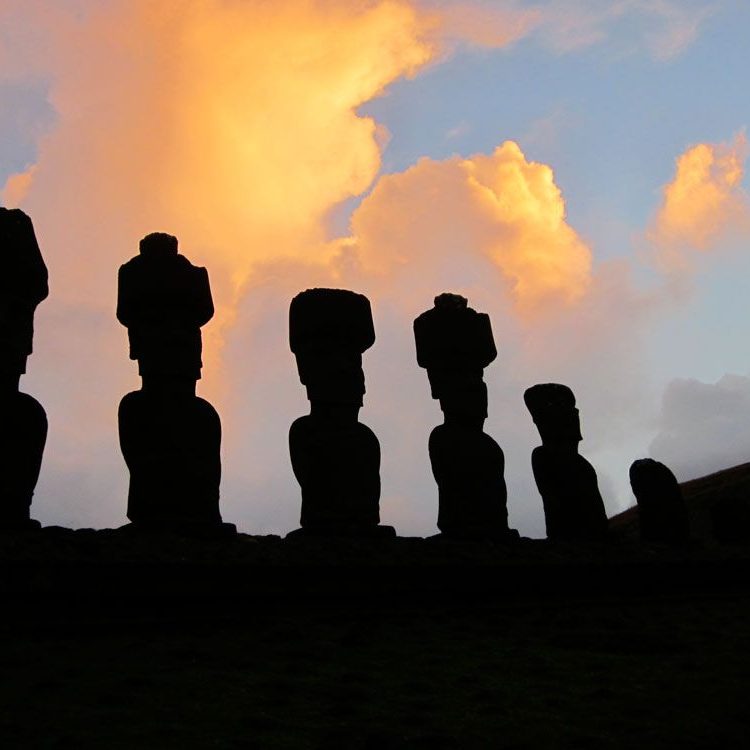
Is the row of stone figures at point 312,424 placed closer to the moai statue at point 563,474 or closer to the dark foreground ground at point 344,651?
the moai statue at point 563,474

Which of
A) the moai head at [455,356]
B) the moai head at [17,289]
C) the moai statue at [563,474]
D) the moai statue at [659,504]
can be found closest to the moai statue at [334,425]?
the moai head at [455,356]

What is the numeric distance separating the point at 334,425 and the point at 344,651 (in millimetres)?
4215

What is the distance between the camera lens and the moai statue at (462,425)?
10727mm

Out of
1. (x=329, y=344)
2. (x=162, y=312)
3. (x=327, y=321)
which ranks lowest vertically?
(x=162, y=312)

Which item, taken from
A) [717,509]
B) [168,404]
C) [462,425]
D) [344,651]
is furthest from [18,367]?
[717,509]

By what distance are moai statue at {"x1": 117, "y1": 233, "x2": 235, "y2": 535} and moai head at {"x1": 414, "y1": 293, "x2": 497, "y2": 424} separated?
3264 millimetres

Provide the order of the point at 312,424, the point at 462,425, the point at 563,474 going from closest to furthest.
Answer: the point at 312,424, the point at 462,425, the point at 563,474

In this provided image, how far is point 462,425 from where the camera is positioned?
37.3ft

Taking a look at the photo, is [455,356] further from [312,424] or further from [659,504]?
[659,504]

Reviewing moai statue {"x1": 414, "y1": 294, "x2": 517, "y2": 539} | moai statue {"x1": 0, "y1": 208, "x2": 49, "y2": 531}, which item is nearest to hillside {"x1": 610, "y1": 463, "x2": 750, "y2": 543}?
moai statue {"x1": 414, "y1": 294, "x2": 517, "y2": 539}

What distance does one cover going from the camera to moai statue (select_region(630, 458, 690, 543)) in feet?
41.5

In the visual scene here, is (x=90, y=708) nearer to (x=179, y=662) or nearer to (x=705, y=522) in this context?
(x=179, y=662)

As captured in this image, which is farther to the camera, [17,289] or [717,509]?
[717,509]

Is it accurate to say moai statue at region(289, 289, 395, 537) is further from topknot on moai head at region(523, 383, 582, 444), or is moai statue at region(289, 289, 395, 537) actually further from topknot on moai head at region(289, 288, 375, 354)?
topknot on moai head at region(523, 383, 582, 444)
